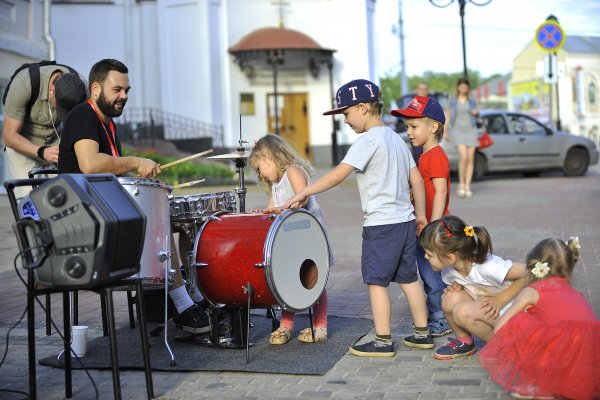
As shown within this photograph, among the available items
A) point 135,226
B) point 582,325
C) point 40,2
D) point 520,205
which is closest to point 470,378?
point 582,325

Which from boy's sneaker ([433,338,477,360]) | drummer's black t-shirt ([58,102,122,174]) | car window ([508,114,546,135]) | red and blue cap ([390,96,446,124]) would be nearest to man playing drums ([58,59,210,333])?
drummer's black t-shirt ([58,102,122,174])

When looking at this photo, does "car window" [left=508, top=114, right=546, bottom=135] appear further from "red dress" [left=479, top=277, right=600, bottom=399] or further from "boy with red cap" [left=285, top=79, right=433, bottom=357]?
"red dress" [left=479, top=277, right=600, bottom=399]

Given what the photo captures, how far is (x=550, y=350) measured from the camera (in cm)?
487

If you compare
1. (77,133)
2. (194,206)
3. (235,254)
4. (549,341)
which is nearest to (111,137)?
(77,133)

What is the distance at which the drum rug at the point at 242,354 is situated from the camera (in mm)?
5984

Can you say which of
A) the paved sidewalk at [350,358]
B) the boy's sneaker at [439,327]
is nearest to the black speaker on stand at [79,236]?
the paved sidewalk at [350,358]

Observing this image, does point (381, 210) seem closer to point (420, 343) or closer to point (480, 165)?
point (420, 343)

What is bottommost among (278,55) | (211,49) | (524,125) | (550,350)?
(550,350)

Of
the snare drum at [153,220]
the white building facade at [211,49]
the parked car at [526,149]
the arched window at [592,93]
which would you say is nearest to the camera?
the snare drum at [153,220]

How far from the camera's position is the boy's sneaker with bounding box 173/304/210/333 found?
6.73 metres

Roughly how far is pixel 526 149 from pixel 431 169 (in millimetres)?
16005

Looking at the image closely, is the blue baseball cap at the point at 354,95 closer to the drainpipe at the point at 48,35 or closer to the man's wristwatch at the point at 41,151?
the man's wristwatch at the point at 41,151

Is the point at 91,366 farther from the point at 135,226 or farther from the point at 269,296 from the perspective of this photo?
the point at 135,226

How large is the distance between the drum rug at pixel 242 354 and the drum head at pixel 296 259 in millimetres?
349
